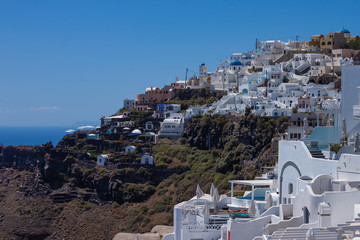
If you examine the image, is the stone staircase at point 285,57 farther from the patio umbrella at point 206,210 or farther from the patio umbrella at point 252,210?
the patio umbrella at point 252,210

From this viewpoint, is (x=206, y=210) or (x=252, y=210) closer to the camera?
(x=252, y=210)

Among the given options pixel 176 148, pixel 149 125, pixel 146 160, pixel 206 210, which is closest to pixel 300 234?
pixel 206 210

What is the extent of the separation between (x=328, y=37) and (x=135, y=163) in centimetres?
3464

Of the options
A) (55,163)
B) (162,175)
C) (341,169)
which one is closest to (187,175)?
(162,175)

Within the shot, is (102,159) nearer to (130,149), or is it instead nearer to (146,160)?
(130,149)

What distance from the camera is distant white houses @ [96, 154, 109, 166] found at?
65.5m

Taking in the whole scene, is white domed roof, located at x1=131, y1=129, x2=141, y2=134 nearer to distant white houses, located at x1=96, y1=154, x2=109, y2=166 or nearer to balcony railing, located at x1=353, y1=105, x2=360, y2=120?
distant white houses, located at x1=96, y1=154, x2=109, y2=166

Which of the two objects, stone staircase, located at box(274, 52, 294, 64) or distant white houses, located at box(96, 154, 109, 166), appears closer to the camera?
distant white houses, located at box(96, 154, 109, 166)

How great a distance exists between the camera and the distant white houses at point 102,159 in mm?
65500

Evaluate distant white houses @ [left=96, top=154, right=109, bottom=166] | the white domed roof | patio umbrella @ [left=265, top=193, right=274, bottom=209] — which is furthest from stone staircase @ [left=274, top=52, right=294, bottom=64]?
patio umbrella @ [left=265, top=193, right=274, bottom=209]

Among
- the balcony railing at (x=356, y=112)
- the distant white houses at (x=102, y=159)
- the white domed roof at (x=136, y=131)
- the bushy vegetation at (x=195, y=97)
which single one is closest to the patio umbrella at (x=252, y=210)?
the balcony railing at (x=356, y=112)

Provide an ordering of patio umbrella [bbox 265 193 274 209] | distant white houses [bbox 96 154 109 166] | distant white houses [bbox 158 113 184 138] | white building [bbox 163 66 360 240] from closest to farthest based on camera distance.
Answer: white building [bbox 163 66 360 240] → patio umbrella [bbox 265 193 274 209] → distant white houses [bbox 96 154 109 166] → distant white houses [bbox 158 113 184 138]

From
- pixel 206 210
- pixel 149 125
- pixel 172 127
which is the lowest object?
pixel 206 210

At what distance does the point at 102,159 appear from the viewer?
65.6m
